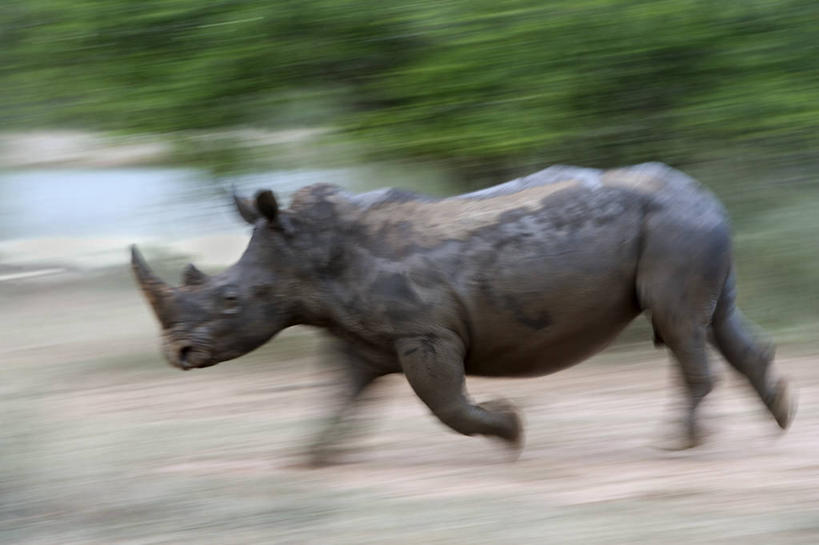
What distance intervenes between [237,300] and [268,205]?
1.43 ft

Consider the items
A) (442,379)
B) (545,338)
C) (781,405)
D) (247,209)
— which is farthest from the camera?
(781,405)

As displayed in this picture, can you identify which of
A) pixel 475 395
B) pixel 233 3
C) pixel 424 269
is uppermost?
pixel 233 3

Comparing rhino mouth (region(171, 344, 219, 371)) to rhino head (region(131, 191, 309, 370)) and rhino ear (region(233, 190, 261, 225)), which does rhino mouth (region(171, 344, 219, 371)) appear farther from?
rhino ear (region(233, 190, 261, 225))

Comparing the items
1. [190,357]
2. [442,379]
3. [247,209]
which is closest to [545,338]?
[442,379]

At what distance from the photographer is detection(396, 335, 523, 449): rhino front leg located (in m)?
5.64

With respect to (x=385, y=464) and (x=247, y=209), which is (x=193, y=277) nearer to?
(x=247, y=209)

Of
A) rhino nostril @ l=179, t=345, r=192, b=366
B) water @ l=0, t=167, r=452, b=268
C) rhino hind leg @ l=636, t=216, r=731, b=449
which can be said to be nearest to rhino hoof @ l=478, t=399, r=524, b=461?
rhino hind leg @ l=636, t=216, r=731, b=449

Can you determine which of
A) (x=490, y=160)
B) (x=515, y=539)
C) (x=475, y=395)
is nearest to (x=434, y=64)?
(x=490, y=160)

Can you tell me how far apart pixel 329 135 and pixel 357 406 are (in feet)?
12.1

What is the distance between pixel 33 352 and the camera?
1007 centimetres

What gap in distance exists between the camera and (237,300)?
19.4ft

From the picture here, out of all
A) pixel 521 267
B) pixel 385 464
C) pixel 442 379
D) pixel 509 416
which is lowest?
pixel 385 464

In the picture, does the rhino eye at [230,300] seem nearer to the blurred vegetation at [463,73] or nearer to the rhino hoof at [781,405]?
the rhino hoof at [781,405]

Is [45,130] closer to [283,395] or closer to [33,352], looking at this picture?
[33,352]
